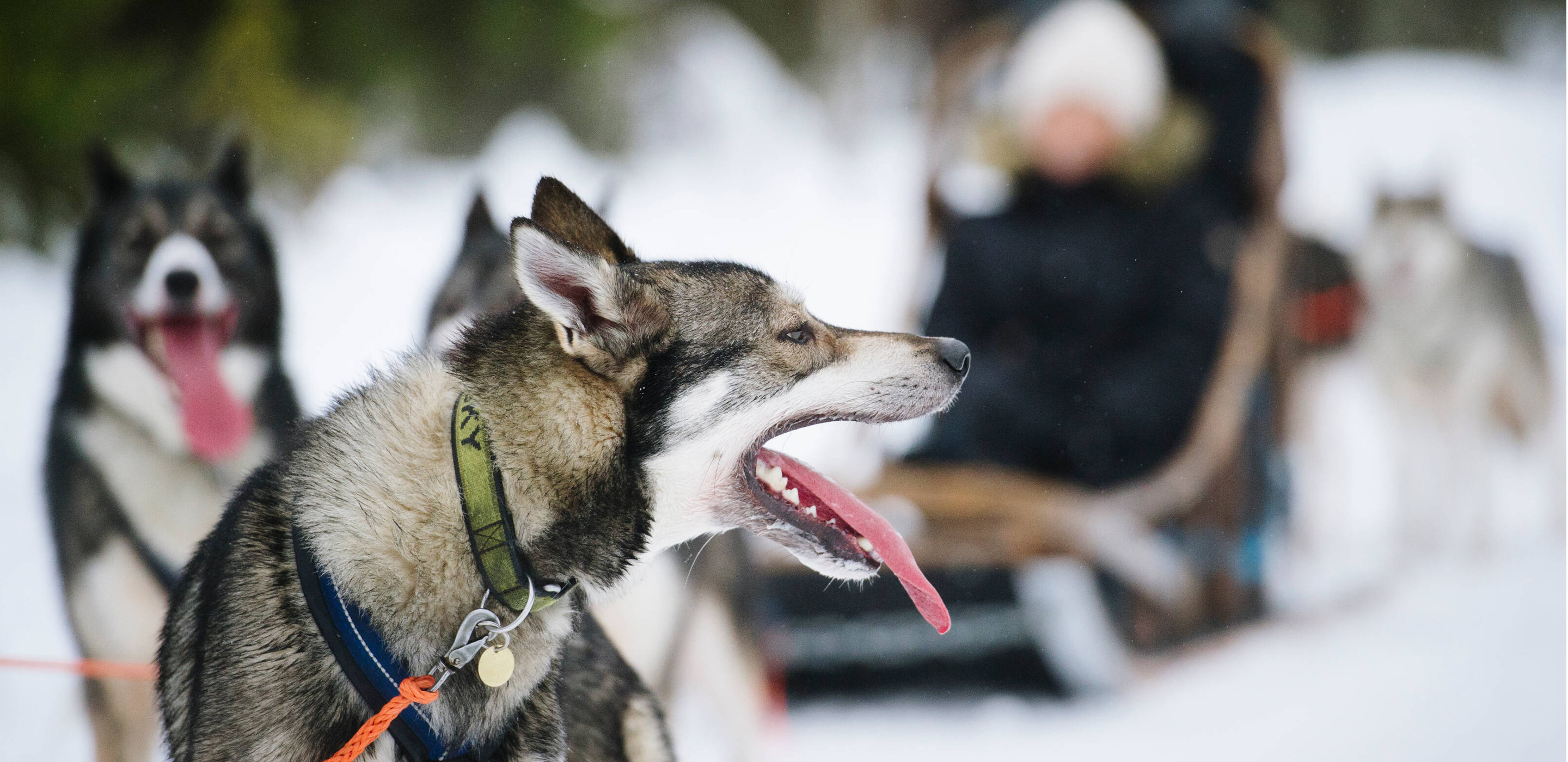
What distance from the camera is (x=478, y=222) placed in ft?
9.00

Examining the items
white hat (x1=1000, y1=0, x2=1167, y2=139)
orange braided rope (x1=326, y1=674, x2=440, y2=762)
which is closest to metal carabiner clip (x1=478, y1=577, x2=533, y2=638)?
orange braided rope (x1=326, y1=674, x2=440, y2=762)

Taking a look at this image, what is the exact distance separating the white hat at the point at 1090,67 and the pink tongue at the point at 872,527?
83.6 inches

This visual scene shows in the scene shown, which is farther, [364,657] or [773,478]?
[773,478]

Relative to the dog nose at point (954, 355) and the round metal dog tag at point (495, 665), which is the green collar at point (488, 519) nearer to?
the round metal dog tag at point (495, 665)

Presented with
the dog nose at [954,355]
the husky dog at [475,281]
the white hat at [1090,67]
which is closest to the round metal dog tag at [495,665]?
the dog nose at [954,355]

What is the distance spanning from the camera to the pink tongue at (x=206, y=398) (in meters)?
2.88

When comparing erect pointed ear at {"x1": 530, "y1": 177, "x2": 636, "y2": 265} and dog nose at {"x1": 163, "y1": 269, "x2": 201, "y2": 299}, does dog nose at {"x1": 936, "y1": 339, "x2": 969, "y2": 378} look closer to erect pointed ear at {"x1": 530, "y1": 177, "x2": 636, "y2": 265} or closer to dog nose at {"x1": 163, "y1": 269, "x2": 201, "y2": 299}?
erect pointed ear at {"x1": 530, "y1": 177, "x2": 636, "y2": 265}

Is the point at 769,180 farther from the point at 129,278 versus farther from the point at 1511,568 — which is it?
the point at 1511,568

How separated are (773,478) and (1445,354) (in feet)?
9.78

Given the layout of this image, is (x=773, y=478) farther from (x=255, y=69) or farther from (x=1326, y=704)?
(x=255, y=69)

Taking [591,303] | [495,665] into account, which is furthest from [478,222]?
[495,665]

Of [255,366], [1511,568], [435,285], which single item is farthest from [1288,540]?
[255,366]

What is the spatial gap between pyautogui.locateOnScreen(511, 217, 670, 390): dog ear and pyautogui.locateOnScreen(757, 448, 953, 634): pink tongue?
33cm

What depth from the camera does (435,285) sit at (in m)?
3.08
